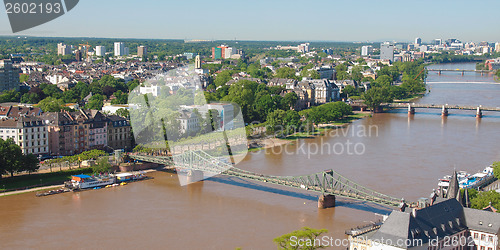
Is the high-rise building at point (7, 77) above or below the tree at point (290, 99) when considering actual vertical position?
above

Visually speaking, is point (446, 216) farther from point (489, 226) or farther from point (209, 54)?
point (209, 54)

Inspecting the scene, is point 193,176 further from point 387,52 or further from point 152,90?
point 387,52

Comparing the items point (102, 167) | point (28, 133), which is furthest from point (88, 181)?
point (28, 133)

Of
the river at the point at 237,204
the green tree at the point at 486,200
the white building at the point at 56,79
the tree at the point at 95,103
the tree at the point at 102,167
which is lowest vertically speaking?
the river at the point at 237,204

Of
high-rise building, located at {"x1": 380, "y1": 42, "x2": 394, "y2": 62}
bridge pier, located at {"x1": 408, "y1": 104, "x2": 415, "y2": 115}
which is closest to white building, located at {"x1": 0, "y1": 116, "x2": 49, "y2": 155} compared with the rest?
bridge pier, located at {"x1": 408, "y1": 104, "x2": 415, "y2": 115}

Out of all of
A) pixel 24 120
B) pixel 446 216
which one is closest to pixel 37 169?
pixel 24 120

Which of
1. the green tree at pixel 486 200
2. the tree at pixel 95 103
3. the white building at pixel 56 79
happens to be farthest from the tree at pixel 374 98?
the green tree at pixel 486 200

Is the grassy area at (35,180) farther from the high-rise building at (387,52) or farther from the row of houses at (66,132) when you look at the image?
the high-rise building at (387,52)

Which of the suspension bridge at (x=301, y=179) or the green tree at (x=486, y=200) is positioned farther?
the suspension bridge at (x=301, y=179)
